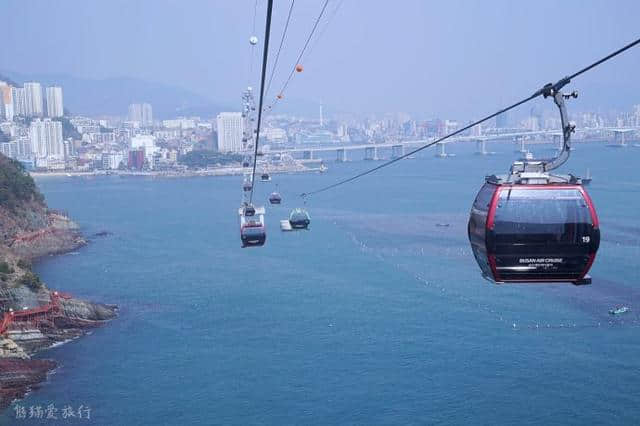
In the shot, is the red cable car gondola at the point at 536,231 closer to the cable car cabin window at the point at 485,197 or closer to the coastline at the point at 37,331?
the cable car cabin window at the point at 485,197

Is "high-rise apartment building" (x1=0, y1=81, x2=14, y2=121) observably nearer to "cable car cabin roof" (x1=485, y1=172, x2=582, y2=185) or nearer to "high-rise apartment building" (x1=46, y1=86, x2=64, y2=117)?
"high-rise apartment building" (x1=46, y1=86, x2=64, y2=117)

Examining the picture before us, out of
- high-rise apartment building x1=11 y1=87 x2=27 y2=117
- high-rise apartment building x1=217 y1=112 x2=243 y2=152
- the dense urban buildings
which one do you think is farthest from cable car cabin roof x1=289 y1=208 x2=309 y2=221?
high-rise apartment building x1=11 y1=87 x2=27 y2=117

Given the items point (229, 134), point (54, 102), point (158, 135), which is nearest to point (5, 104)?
point (54, 102)

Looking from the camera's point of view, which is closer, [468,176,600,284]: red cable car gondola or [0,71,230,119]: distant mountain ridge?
[468,176,600,284]: red cable car gondola

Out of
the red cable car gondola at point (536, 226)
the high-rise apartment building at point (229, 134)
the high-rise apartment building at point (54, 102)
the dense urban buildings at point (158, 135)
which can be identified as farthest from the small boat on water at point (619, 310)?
the high-rise apartment building at point (54, 102)

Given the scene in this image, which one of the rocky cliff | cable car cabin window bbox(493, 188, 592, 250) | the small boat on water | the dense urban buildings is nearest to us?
cable car cabin window bbox(493, 188, 592, 250)

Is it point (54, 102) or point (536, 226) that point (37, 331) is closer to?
point (536, 226)
